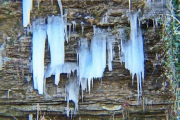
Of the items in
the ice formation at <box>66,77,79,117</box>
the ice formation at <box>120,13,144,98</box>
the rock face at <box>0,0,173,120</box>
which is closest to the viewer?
the rock face at <box>0,0,173,120</box>

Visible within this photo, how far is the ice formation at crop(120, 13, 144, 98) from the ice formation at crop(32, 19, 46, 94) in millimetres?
1471

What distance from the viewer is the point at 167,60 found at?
5.65 meters

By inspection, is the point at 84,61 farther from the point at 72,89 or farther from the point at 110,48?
the point at 72,89

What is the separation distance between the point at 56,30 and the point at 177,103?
2.53m

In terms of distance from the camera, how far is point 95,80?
6.05 meters

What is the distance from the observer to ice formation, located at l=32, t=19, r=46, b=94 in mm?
5547

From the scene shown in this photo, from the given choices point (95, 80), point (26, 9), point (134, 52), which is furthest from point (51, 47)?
point (134, 52)

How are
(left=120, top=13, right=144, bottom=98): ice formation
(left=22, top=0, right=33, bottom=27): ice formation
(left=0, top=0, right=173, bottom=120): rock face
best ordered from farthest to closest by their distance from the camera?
1. (left=120, top=13, right=144, bottom=98): ice formation
2. (left=0, top=0, right=173, bottom=120): rock face
3. (left=22, top=0, right=33, bottom=27): ice formation

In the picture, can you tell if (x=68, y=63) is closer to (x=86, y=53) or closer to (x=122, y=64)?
(x=86, y=53)

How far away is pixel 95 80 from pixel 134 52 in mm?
958

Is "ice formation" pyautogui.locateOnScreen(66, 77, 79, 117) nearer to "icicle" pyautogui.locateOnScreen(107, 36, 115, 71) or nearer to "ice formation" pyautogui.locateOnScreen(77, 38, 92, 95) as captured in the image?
"ice formation" pyautogui.locateOnScreen(77, 38, 92, 95)

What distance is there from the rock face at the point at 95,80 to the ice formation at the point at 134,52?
0.40ft

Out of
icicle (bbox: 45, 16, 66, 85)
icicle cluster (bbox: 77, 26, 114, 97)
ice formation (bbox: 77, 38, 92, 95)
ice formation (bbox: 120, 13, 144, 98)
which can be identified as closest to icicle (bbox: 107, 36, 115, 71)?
icicle cluster (bbox: 77, 26, 114, 97)

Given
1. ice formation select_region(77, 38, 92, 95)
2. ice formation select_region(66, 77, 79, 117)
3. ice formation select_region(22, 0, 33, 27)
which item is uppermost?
ice formation select_region(22, 0, 33, 27)
